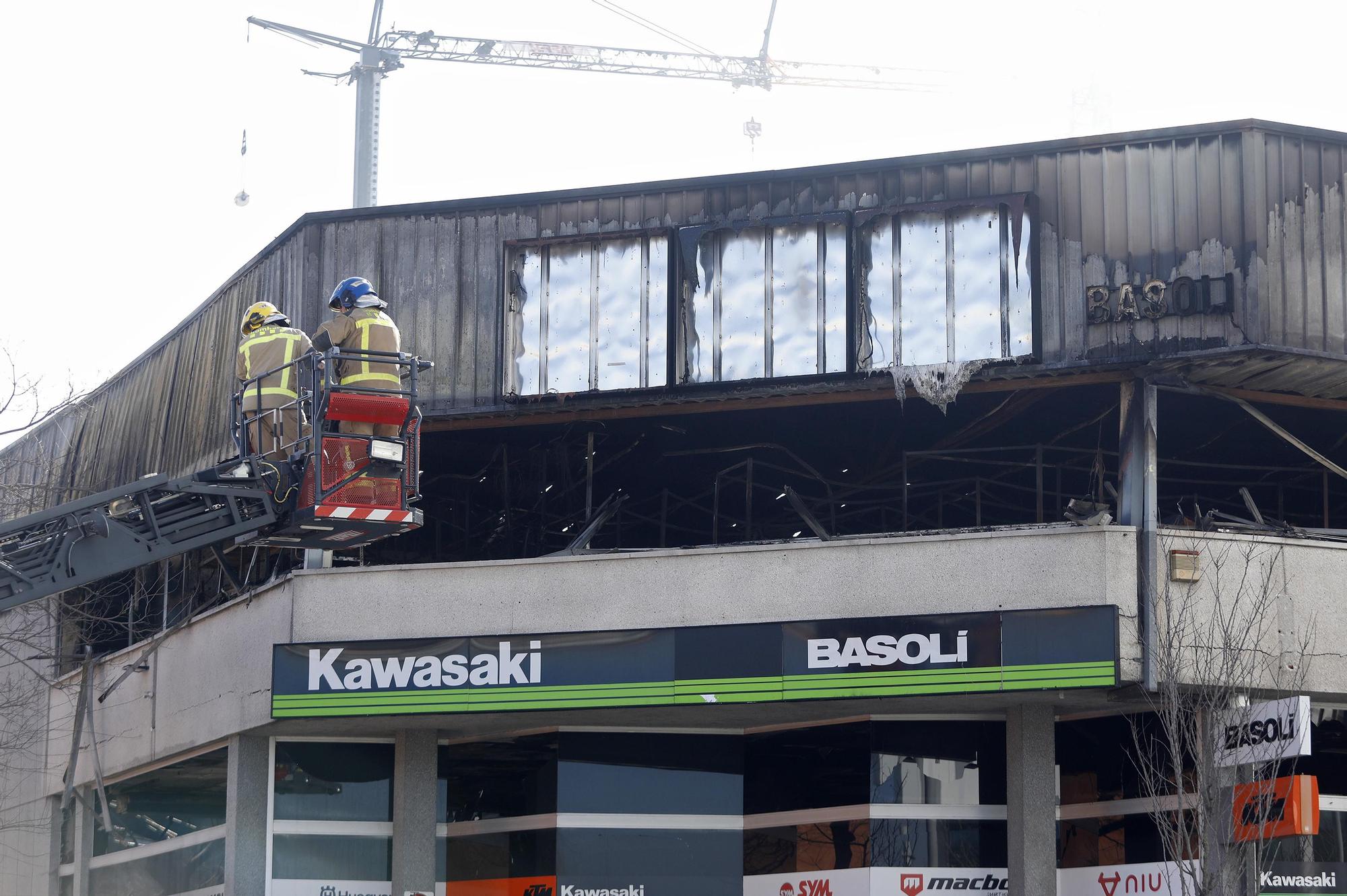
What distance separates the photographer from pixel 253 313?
17031 mm

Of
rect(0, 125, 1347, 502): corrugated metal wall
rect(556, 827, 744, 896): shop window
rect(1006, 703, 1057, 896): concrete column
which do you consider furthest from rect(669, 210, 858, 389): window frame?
rect(556, 827, 744, 896): shop window

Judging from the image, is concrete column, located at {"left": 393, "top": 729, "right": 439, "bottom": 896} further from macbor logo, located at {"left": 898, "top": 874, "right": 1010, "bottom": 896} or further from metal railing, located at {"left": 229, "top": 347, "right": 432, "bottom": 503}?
macbor logo, located at {"left": 898, "top": 874, "right": 1010, "bottom": 896}

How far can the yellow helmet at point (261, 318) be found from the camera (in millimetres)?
16844

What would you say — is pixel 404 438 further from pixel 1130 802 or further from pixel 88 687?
pixel 88 687

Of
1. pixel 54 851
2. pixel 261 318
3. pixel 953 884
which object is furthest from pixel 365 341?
pixel 54 851

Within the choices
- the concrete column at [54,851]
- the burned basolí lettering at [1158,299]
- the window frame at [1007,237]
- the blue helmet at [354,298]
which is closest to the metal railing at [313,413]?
the blue helmet at [354,298]

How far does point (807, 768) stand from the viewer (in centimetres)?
1847

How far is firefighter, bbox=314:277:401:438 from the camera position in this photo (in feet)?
51.2

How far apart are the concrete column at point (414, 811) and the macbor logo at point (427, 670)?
1301mm

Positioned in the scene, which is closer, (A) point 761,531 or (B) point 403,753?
(B) point 403,753

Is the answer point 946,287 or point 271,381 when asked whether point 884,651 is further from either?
point 271,381

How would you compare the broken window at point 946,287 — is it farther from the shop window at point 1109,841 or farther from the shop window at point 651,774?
the shop window at point 1109,841

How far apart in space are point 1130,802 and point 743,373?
5.82m

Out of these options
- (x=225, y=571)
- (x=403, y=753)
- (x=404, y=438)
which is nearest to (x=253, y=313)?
(x=404, y=438)
